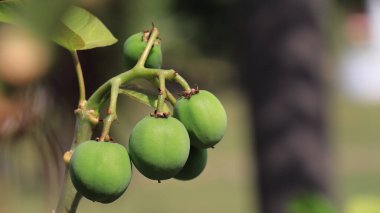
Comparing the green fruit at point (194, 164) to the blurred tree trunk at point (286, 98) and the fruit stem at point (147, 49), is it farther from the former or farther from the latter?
the blurred tree trunk at point (286, 98)

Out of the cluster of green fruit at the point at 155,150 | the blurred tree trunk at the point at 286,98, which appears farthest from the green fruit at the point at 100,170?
the blurred tree trunk at the point at 286,98

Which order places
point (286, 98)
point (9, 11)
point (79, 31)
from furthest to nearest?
1. point (286, 98)
2. point (79, 31)
3. point (9, 11)

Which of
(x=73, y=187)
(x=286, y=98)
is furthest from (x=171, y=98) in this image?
(x=286, y=98)

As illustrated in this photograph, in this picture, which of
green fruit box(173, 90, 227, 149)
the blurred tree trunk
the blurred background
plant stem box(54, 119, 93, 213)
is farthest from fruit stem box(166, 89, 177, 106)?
the blurred tree trunk

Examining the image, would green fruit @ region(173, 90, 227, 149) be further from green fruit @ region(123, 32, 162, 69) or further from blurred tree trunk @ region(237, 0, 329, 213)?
blurred tree trunk @ region(237, 0, 329, 213)

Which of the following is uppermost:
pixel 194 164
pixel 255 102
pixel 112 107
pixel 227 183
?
pixel 112 107

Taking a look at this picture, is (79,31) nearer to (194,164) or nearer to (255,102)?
(194,164)

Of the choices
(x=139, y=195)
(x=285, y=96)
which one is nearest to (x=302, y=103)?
(x=285, y=96)
